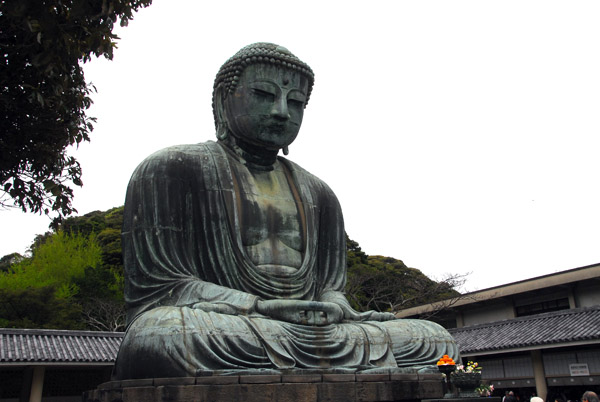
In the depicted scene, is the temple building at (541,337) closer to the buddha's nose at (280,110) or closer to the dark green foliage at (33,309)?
the buddha's nose at (280,110)

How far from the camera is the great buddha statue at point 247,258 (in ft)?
15.8

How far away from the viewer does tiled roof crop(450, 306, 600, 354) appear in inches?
705

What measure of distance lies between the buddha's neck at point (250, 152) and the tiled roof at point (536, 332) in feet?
47.3

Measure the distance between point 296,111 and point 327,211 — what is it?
141 cm

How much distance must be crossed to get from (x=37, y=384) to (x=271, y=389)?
47.8 feet

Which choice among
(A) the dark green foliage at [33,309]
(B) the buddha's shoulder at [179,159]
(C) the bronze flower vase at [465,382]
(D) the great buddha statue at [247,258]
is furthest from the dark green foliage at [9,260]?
(C) the bronze flower vase at [465,382]

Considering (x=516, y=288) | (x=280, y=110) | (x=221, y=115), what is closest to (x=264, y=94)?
(x=280, y=110)

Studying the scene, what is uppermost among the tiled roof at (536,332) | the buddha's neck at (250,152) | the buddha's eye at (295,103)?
the buddha's eye at (295,103)

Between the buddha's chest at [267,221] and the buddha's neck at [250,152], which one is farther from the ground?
the buddha's neck at [250,152]

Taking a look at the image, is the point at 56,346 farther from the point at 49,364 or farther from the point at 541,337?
the point at 541,337

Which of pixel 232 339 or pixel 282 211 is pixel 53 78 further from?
pixel 232 339

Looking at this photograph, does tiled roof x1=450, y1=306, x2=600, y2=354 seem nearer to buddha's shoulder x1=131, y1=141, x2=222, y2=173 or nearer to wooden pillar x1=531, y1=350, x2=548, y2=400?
wooden pillar x1=531, y1=350, x2=548, y2=400

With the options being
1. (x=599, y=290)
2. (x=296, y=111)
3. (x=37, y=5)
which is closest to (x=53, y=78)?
(x=37, y=5)

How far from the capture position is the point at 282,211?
Result: 21.7 ft
